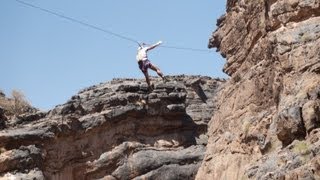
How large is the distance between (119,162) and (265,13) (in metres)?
20.2

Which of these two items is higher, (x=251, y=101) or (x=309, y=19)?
(x=309, y=19)

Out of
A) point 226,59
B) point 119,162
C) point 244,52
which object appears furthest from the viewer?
point 119,162

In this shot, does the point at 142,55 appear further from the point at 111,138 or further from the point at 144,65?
the point at 111,138

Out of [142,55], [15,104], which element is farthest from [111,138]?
[15,104]

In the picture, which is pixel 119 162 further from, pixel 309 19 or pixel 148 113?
pixel 309 19

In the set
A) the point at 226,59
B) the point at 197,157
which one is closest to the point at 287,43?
the point at 226,59

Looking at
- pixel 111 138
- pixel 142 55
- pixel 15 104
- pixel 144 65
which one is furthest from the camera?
pixel 15 104

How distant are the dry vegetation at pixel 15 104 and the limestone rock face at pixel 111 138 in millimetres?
10439

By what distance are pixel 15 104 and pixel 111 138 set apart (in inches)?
Result: 676

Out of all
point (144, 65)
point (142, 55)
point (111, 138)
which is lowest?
point (111, 138)

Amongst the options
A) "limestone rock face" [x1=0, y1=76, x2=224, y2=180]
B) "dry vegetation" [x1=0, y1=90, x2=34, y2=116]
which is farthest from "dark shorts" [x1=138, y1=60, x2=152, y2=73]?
"dry vegetation" [x1=0, y1=90, x2=34, y2=116]

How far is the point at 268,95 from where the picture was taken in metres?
14.5

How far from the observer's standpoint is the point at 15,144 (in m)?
32.3

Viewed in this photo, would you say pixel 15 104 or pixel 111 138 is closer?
pixel 111 138
